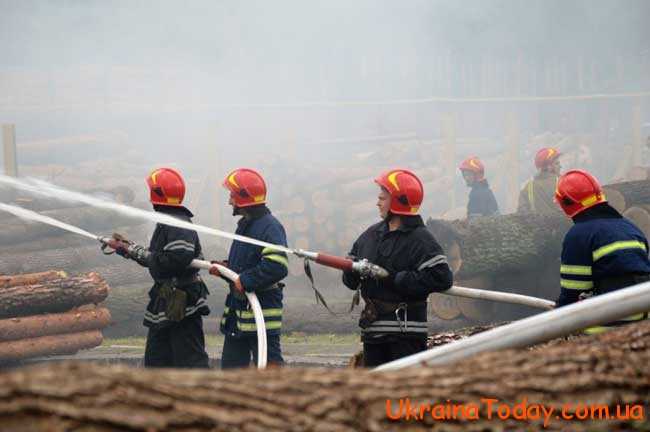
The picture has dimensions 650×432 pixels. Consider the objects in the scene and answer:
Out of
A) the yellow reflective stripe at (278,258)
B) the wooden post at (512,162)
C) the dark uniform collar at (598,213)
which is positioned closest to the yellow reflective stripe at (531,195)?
the wooden post at (512,162)

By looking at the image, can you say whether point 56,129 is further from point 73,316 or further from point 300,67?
point 73,316

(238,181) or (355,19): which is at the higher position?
(355,19)

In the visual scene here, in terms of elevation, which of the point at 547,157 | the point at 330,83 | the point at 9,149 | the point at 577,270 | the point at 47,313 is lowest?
the point at 47,313

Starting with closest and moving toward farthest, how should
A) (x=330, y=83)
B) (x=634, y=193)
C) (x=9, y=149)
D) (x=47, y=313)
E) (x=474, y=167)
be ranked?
(x=47, y=313), (x=634, y=193), (x=474, y=167), (x=9, y=149), (x=330, y=83)

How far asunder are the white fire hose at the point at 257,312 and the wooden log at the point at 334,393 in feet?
9.42

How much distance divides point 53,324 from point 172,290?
3.85 m

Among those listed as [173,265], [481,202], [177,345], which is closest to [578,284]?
[173,265]

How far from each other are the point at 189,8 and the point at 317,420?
22331 mm

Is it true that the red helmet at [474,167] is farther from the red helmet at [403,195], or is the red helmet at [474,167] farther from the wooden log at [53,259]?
the red helmet at [403,195]

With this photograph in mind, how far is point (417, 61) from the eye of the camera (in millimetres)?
24672

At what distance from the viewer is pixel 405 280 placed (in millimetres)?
5648

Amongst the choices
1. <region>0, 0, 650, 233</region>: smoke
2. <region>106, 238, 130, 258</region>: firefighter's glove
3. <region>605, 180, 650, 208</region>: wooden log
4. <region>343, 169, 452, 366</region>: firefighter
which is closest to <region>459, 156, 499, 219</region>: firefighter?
<region>605, 180, 650, 208</region>: wooden log

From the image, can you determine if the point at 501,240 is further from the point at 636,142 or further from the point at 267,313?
the point at 636,142

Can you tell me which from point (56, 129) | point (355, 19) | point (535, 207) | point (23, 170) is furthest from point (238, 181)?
point (355, 19)
